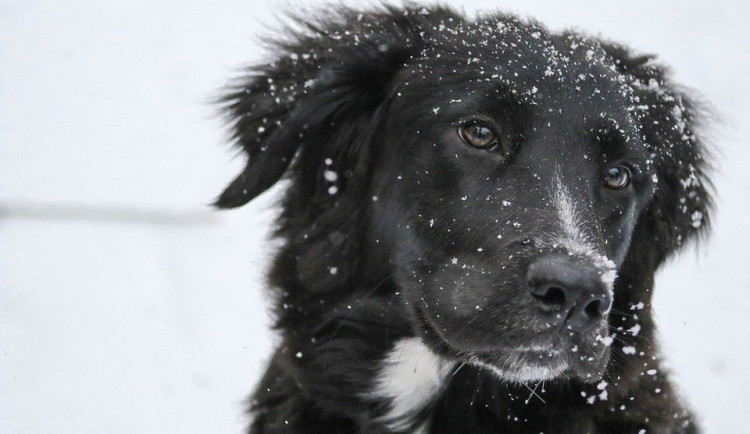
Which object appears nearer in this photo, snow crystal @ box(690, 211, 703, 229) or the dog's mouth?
the dog's mouth

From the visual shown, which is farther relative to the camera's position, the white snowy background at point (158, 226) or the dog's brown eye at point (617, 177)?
the white snowy background at point (158, 226)

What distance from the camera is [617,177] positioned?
10.1 ft

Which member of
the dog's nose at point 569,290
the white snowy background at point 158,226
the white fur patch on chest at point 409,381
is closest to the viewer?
the dog's nose at point 569,290

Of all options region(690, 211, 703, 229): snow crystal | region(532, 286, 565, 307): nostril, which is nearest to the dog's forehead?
region(690, 211, 703, 229): snow crystal

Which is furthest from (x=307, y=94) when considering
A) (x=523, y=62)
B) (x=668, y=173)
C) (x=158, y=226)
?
(x=158, y=226)

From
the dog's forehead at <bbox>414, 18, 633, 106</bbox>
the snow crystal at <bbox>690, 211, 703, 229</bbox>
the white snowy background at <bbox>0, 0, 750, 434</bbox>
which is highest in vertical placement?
the dog's forehead at <bbox>414, 18, 633, 106</bbox>

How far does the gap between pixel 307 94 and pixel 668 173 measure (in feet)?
5.11

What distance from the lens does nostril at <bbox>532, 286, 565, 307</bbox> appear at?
2.48m

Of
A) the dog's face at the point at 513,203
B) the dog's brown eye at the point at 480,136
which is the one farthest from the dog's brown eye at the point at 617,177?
the dog's brown eye at the point at 480,136

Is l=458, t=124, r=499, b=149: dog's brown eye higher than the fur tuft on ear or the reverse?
higher

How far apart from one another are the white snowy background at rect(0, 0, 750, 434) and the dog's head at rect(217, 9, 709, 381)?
0.33 metres

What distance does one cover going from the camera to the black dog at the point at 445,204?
283cm

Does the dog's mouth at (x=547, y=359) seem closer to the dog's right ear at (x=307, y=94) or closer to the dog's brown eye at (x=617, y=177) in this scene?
the dog's brown eye at (x=617, y=177)

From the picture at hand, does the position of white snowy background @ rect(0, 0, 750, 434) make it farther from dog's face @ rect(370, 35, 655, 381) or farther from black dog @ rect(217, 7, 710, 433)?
dog's face @ rect(370, 35, 655, 381)
